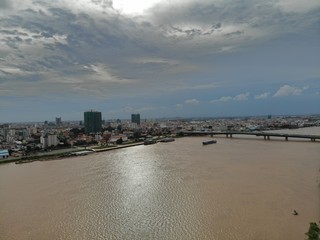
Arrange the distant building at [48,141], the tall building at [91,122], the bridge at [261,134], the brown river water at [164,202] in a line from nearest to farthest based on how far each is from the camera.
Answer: the brown river water at [164,202]
the distant building at [48,141]
the bridge at [261,134]
the tall building at [91,122]

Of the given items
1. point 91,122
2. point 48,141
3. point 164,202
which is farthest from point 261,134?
point 91,122

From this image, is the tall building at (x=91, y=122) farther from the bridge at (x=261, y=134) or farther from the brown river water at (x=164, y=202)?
the brown river water at (x=164, y=202)

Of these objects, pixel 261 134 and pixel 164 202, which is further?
pixel 261 134

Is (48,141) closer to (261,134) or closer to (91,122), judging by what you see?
(91,122)

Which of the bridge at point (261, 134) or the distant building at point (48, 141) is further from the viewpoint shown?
the bridge at point (261, 134)

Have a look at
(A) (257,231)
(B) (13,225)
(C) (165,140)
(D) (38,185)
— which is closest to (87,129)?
(C) (165,140)

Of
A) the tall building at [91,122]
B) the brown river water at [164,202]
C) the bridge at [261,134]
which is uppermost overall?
the tall building at [91,122]

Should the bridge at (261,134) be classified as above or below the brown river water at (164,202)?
above

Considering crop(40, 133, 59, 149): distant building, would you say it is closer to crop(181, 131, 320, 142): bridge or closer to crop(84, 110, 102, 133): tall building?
crop(84, 110, 102, 133): tall building

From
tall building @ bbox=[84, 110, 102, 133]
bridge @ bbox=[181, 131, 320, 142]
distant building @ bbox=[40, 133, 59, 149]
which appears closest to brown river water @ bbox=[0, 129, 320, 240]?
distant building @ bbox=[40, 133, 59, 149]

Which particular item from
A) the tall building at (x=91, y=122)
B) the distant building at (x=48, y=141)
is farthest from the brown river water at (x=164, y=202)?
the tall building at (x=91, y=122)
